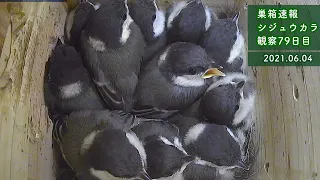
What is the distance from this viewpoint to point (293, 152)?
50.4 inches

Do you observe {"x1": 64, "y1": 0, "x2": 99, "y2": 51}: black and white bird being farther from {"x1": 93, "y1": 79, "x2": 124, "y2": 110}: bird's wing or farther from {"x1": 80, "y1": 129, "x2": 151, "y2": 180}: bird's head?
{"x1": 80, "y1": 129, "x2": 151, "y2": 180}: bird's head

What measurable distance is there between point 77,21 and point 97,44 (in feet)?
0.33

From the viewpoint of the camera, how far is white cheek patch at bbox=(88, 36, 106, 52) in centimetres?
127

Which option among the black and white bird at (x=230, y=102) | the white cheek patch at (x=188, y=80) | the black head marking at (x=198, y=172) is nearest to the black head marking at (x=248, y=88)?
the black and white bird at (x=230, y=102)

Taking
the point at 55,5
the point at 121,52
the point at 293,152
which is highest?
the point at 55,5

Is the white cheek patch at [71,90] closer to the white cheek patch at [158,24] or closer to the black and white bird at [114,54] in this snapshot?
the black and white bird at [114,54]

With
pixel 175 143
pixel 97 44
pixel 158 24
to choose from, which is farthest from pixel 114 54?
pixel 175 143

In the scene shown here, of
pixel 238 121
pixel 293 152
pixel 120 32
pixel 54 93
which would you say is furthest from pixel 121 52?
pixel 293 152

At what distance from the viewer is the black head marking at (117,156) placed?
1.09 meters

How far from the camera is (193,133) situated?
126cm

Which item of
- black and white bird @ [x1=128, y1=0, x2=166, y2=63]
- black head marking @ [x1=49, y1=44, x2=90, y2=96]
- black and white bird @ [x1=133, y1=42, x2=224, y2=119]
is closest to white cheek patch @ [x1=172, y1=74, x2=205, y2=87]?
black and white bird @ [x1=133, y1=42, x2=224, y2=119]

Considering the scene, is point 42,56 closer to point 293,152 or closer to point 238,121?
point 238,121

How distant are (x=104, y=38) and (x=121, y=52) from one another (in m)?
0.06

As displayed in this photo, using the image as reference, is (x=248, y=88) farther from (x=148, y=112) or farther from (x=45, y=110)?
(x=45, y=110)
